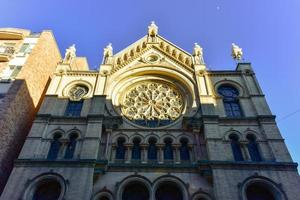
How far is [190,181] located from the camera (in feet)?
57.0

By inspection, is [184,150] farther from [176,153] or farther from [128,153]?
[128,153]

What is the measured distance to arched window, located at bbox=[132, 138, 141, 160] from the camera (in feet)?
63.9

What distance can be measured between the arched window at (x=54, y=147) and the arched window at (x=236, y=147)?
12.4m

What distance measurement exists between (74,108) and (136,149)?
6632mm

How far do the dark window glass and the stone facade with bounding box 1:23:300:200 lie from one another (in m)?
0.07

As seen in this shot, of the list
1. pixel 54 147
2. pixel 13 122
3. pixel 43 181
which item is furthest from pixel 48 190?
pixel 13 122

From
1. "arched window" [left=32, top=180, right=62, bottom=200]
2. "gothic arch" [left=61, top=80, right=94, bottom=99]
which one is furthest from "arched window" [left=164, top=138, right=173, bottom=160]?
"gothic arch" [left=61, top=80, right=94, bottom=99]

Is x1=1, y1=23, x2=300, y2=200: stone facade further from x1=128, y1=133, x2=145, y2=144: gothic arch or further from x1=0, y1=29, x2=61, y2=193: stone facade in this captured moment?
x1=0, y1=29, x2=61, y2=193: stone facade

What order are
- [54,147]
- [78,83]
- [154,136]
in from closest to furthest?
[54,147], [154,136], [78,83]

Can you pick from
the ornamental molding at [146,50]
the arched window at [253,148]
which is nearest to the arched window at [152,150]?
the arched window at [253,148]

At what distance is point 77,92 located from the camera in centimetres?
2402

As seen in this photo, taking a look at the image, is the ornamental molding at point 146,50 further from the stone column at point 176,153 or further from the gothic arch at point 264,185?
the gothic arch at point 264,185

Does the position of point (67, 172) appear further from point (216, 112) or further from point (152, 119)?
point (216, 112)

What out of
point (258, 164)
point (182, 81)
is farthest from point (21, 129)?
point (258, 164)
